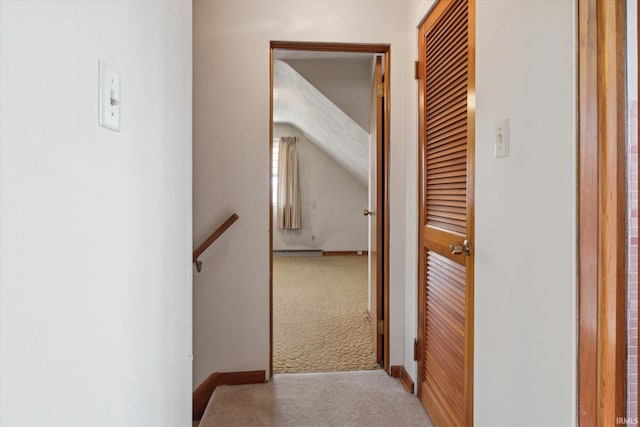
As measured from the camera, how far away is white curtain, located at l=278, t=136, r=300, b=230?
705cm

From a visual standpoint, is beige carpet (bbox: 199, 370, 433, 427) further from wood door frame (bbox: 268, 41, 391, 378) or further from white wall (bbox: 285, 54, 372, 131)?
white wall (bbox: 285, 54, 372, 131)

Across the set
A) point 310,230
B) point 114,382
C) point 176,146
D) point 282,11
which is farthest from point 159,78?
point 310,230

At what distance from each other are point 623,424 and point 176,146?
3.96 ft

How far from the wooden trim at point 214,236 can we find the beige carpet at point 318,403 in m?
0.76

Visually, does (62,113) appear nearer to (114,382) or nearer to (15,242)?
(15,242)

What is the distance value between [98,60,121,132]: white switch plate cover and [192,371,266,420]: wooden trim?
183 centimetres

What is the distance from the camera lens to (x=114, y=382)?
72cm

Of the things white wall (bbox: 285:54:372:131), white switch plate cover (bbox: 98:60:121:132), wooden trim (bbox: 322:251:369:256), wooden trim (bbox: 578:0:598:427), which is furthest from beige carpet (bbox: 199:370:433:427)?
wooden trim (bbox: 322:251:369:256)

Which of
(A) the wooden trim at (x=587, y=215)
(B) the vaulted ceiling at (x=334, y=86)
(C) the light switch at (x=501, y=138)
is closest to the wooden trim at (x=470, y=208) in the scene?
(C) the light switch at (x=501, y=138)

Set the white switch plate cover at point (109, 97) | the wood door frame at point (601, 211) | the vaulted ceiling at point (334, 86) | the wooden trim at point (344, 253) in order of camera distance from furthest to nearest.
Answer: the wooden trim at point (344, 253), the vaulted ceiling at point (334, 86), the wood door frame at point (601, 211), the white switch plate cover at point (109, 97)

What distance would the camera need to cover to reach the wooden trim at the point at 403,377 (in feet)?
6.88

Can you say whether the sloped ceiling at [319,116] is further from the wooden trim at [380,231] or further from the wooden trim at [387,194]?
the wooden trim at [387,194]

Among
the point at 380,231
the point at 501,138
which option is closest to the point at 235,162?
the point at 380,231

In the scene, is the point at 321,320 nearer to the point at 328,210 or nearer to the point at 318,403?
the point at 318,403
